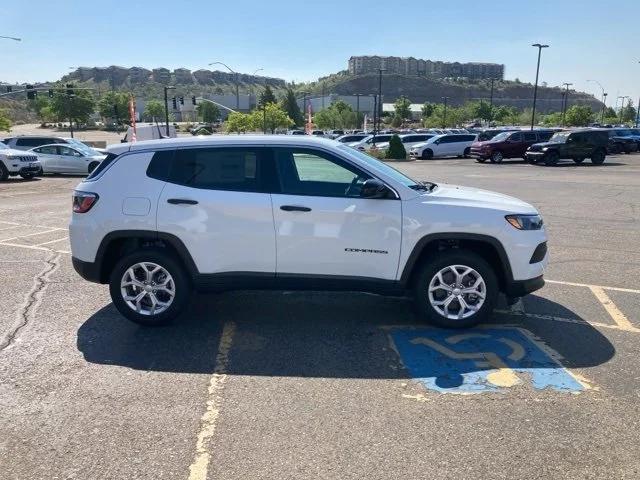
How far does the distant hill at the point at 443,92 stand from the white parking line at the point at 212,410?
615ft

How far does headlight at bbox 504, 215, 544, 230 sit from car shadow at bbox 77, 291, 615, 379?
38.4 inches

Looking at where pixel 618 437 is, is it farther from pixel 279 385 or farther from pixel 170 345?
pixel 170 345

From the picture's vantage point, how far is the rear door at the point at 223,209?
4844mm

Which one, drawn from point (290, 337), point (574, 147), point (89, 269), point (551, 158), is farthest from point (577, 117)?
point (89, 269)

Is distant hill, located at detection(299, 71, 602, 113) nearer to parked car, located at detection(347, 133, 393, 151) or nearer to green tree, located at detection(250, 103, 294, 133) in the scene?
green tree, located at detection(250, 103, 294, 133)

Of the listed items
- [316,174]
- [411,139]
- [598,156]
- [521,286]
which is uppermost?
[411,139]

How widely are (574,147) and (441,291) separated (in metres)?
26.8

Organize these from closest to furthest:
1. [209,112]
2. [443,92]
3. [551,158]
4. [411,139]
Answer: [551,158] < [411,139] < [209,112] < [443,92]

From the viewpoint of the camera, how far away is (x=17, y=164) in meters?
19.9

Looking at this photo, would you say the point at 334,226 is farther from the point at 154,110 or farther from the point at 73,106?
the point at 154,110

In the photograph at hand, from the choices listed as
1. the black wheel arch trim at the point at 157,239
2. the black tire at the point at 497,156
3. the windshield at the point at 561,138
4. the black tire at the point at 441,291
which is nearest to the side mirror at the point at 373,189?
the black tire at the point at 441,291

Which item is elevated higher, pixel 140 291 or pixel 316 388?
pixel 140 291

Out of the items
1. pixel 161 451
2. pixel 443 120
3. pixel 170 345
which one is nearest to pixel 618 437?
pixel 161 451

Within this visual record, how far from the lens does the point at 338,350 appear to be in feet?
15.0
